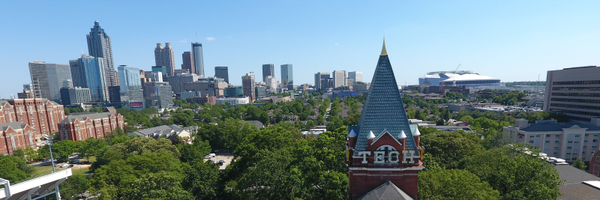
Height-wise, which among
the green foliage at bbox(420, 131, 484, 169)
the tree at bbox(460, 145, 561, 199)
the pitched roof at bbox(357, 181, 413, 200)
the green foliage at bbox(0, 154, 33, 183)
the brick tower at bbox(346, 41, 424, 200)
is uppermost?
the brick tower at bbox(346, 41, 424, 200)

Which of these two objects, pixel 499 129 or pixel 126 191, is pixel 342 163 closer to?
pixel 126 191

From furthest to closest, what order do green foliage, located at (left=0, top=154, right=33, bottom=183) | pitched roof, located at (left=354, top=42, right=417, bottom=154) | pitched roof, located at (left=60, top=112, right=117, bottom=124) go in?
pitched roof, located at (left=60, top=112, right=117, bottom=124) → green foliage, located at (left=0, top=154, right=33, bottom=183) → pitched roof, located at (left=354, top=42, right=417, bottom=154)

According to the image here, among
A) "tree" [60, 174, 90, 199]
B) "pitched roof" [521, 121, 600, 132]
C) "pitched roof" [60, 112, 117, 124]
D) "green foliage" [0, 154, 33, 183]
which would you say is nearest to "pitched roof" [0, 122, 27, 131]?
"pitched roof" [60, 112, 117, 124]

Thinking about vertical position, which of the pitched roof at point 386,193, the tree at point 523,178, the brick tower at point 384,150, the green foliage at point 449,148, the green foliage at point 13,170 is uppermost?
the brick tower at point 384,150

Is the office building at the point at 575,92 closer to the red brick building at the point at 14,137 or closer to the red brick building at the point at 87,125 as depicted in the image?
the red brick building at the point at 87,125

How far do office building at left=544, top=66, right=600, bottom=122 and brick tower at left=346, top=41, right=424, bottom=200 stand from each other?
83.5 metres

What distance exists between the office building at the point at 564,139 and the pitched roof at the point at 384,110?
55.3 m

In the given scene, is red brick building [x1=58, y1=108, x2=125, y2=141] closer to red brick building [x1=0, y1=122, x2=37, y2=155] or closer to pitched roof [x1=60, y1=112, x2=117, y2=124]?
pitched roof [x1=60, y1=112, x2=117, y2=124]

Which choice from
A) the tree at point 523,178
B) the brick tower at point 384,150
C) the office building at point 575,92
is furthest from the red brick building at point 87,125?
the office building at point 575,92

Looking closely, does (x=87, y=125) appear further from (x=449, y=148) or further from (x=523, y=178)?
(x=523, y=178)

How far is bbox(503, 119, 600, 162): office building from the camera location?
188 ft

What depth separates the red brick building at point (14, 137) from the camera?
241 ft

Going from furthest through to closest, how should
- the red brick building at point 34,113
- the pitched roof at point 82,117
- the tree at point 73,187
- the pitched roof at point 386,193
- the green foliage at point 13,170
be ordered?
the red brick building at point 34,113
the pitched roof at point 82,117
the green foliage at point 13,170
the tree at point 73,187
the pitched roof at point 386,193

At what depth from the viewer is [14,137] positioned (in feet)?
249
